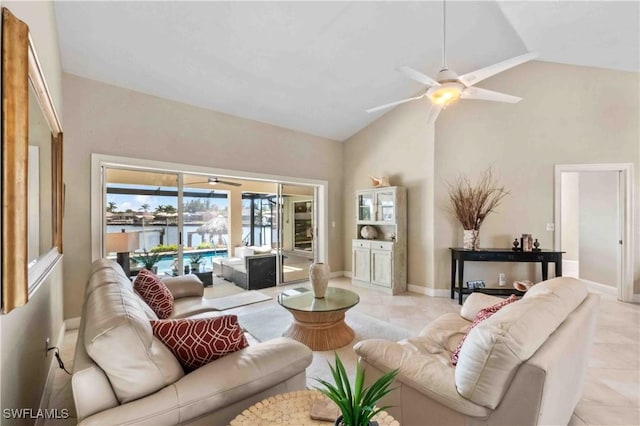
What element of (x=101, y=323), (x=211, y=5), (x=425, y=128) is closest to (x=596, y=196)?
(x=425, y=128)

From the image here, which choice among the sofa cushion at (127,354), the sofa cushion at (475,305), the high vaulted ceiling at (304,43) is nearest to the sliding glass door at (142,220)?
the high vaulted ceiling at (304,43)

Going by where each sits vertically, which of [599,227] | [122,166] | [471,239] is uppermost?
[122,166]

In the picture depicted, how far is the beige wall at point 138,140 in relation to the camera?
11.2ft

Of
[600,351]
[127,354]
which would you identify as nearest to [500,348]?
[127,354]

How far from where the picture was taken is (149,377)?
1125 mm

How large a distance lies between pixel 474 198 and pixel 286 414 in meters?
4.33

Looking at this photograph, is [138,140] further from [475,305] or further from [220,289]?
[475,305]

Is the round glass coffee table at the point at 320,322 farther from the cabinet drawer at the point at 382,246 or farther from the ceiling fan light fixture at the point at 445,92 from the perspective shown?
the ceiling fan light fixture at the point at 445,92

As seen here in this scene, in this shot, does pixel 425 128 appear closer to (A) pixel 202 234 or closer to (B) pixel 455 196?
(B) pixel 455 196

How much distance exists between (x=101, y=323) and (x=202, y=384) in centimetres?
46

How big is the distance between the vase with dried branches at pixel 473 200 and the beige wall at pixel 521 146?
114 mm

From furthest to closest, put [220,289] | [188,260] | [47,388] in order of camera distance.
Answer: [188,260] → [220,289] → [47,388]

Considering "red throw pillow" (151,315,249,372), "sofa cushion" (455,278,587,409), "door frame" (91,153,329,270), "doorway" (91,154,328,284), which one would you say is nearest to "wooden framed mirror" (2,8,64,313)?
"red throw pillow" (151,315,249,372)

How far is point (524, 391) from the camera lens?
3.72 feet
